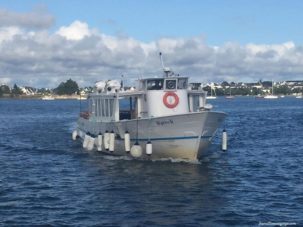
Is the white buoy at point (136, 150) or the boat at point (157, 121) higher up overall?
the boat at point (157, 121)

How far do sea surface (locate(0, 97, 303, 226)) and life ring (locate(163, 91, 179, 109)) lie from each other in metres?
3.81

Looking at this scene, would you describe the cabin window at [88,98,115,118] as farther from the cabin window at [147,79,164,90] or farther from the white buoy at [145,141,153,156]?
the white buoy at [145,141,153,156]

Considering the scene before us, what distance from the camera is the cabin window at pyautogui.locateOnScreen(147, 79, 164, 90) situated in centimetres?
3653

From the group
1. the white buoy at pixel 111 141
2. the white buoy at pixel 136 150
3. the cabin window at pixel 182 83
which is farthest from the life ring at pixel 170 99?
the white buoy at pixel 111 141

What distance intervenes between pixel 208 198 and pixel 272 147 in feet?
73.5

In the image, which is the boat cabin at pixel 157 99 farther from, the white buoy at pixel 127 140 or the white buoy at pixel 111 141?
the white buoy at pixel 127 140

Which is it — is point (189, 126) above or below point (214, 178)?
above

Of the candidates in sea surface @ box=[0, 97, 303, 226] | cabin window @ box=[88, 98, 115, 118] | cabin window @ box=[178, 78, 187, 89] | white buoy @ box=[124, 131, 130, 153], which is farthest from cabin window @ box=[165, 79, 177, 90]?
sea surface @ box=[0, 97, 303, 226]

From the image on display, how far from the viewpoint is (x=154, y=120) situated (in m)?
33.7

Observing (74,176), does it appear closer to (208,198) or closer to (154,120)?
(154,120)

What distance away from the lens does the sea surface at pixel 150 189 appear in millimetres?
21125

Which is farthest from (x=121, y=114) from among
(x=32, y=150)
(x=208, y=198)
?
(x=208, y=198)

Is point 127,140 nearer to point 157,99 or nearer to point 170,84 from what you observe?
point 157,99

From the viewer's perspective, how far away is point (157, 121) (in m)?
33.6
